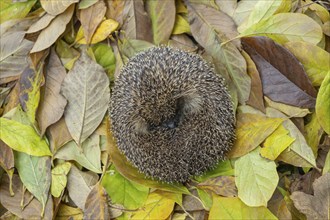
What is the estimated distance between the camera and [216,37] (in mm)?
1851

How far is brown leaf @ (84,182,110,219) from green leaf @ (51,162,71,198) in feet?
0.34

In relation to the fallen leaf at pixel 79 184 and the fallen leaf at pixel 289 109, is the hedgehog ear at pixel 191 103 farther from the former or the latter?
the fallen leaf at pixel 79 184

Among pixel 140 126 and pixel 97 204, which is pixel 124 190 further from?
pixel 140 126

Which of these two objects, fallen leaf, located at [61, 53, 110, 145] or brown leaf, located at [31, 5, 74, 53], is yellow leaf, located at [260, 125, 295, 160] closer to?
fallen leaf, located at [61, 53, 110, 145]

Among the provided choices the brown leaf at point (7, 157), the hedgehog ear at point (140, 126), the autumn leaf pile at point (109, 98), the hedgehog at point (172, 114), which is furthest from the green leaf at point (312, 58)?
the brown leaf at point (7, 157)

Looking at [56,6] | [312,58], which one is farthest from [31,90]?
[312,58]

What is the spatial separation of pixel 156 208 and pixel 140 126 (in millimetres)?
256

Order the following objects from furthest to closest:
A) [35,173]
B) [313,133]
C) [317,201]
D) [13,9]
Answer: [13,9] → [35,173] → [313,133] → [317,201]

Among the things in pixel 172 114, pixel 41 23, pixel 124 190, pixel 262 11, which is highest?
pixel 262 11

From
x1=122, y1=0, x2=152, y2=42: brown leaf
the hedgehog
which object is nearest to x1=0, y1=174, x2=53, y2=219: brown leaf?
the hedgehog

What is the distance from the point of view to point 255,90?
5.87ft

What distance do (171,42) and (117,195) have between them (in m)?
0.53

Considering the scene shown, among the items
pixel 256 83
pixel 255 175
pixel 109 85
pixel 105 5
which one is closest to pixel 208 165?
pixel 255 175

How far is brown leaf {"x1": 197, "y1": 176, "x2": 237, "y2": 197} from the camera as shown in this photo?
172cm
